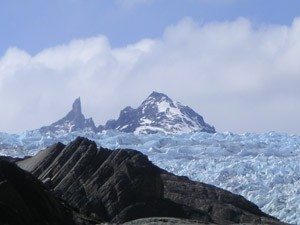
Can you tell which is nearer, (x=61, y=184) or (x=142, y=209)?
(x=142, y=209)

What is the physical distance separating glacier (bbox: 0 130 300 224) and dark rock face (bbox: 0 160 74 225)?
65.9 meters

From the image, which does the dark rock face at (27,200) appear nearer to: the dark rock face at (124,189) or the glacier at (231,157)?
the dark rock face at (124,189)

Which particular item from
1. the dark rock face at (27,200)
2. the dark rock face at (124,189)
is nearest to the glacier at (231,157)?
the dark rock face at (124,189)

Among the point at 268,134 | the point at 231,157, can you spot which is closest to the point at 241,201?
the point at 231,157

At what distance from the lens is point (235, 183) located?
112000 millimetres

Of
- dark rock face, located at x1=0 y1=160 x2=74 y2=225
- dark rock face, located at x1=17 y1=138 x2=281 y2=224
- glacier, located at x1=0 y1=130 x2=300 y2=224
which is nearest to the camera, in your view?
dark rock face, located at x1=0 y1=160 x2=74 y2=225

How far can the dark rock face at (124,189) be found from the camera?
62219mm

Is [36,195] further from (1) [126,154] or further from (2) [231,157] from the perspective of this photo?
(2) [231,157]

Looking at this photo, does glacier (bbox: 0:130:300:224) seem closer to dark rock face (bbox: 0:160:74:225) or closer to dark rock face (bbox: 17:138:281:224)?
dark rock face (bbox: 17:138:281:224)

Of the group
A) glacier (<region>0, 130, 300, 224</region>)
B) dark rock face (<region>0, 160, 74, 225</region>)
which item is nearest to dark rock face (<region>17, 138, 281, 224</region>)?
glacier (<region>0, 130, 300, 224</region>)

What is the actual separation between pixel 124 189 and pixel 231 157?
222 ft

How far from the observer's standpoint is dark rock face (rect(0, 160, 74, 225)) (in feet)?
95.0

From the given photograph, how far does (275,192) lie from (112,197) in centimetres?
4616

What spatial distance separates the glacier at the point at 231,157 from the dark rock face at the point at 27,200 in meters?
65.9
